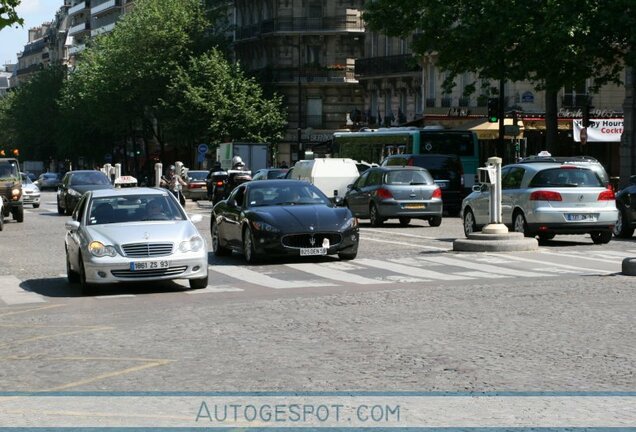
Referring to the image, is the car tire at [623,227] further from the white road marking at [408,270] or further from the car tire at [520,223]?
the white road marking at [408,270]

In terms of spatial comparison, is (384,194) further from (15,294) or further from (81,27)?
(81,27)

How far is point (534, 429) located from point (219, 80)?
8319 centimetres

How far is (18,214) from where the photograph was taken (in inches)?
1821

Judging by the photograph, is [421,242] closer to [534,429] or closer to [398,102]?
[534,429]

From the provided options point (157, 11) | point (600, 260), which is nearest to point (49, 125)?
point (157, 11)

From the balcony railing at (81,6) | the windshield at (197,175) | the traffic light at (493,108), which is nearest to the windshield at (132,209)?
the traffic light at (493,108)

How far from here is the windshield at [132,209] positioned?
20422mm

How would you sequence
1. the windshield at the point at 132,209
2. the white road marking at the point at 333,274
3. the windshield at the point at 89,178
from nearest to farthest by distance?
the windshield at the point at 132,209 < the white road marking at the point at 333,274 < the windshield at the point at 89,178

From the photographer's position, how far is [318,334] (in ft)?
45.1

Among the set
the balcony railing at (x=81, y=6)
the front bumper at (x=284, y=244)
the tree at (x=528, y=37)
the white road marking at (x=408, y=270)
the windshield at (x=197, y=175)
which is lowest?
the windshield at (x=197, y=175)

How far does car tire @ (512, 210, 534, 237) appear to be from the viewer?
95.6 feet

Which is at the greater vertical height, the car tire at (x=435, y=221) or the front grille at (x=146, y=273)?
the front grille at (x=146, y=273)

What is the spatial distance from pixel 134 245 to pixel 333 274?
3.72m

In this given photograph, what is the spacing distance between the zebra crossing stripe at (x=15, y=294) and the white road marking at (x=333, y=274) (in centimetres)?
422
